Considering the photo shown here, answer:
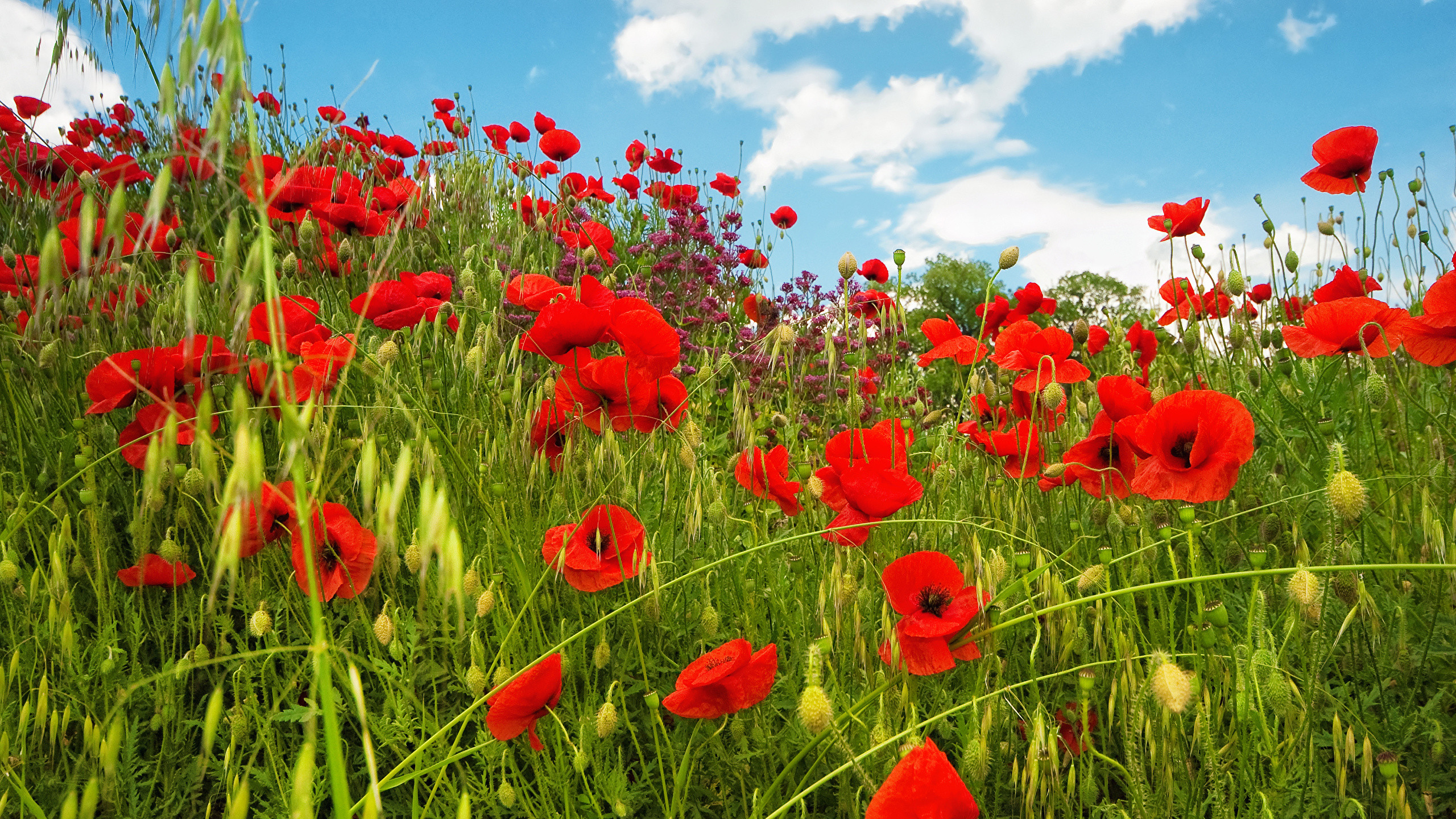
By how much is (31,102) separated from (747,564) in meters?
3.76

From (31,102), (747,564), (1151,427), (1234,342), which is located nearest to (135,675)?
(747,564)

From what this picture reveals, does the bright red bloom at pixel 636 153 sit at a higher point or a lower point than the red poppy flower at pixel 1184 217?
higher

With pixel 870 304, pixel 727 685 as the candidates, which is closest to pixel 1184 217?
pixel 870 304

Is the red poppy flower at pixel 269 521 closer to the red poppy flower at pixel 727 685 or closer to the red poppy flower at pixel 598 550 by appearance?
the red poppy flower at pixel 598 550

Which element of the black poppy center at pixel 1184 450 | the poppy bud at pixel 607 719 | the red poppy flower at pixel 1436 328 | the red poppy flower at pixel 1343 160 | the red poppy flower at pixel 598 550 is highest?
the red poppy flower at pixel 1343 160

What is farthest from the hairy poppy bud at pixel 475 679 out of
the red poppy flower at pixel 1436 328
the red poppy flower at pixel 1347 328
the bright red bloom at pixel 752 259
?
the bright red bloom at pixel 752 259

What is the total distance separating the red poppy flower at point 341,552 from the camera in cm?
146

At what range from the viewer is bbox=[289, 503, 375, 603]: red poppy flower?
146 cm

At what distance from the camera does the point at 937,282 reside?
27.6m

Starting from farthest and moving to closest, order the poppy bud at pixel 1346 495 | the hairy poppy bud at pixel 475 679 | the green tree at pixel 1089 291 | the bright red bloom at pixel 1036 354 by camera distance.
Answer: the green tree at pixel 1089 291
the bright red bloom at pixel 1036 354
the hairy poppy bud at pixel 475 679
the poppy bud at pixel 1346 495

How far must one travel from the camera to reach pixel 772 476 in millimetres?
1746

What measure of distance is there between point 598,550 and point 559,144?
137 inches

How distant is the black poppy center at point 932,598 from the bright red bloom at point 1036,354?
0.64m

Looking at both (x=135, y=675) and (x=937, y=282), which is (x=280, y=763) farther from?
(x=937, y=282)
